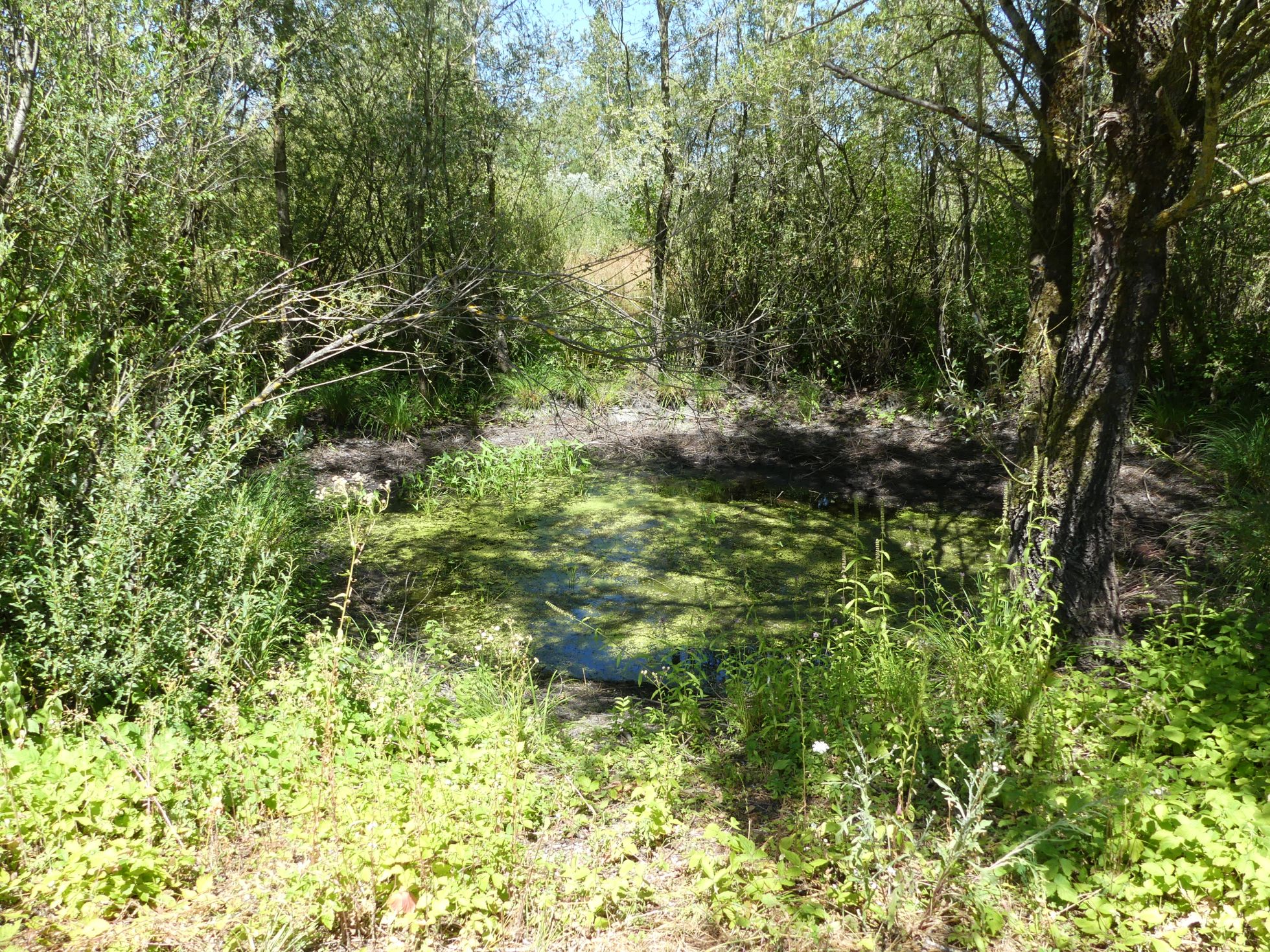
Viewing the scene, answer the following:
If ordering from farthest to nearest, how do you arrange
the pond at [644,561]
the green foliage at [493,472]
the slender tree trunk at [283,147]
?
the slender tree trunk at [283,147] → the green foliage at [493,472] → the pond at [644,561]

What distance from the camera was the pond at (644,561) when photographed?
14.3 ft

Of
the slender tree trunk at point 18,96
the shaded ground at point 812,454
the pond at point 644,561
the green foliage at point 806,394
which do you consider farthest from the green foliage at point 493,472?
the slender tree trunk at point 18,96

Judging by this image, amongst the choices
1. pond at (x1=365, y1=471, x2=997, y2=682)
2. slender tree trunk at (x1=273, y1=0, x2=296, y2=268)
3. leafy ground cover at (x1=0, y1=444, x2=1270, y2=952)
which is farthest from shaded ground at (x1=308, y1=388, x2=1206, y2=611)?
leafy ground cover at (x1=0, y1=444, x2=1270, y2=952)

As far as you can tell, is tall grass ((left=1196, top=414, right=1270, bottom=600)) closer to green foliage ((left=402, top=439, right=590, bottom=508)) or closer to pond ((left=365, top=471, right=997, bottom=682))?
pond ((left=365, top=471, right=997, bottom=682))

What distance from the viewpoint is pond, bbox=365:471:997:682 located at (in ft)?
14.3

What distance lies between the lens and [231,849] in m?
2.32

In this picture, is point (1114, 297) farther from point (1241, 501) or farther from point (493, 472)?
point (493, 472)

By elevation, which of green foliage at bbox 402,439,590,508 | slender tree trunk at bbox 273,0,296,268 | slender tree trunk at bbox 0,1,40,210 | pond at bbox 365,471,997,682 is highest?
slender tree trunk at bbox 273,0,296,268

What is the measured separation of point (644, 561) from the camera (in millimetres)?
5414

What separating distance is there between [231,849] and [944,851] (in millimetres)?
1973

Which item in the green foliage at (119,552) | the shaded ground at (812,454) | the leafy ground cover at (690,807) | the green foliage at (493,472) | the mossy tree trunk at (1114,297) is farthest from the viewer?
the green foliage at (493,472)

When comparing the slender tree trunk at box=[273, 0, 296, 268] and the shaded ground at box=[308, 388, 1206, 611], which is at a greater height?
the slender tree trunk at box=[273, 0, 296, 268]

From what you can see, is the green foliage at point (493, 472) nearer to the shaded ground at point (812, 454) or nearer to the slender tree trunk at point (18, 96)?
the shaded ground at point (812, 454)

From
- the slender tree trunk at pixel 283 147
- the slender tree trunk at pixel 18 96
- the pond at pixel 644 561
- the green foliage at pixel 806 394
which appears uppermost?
the slender tree trunk at pixel 283 147
